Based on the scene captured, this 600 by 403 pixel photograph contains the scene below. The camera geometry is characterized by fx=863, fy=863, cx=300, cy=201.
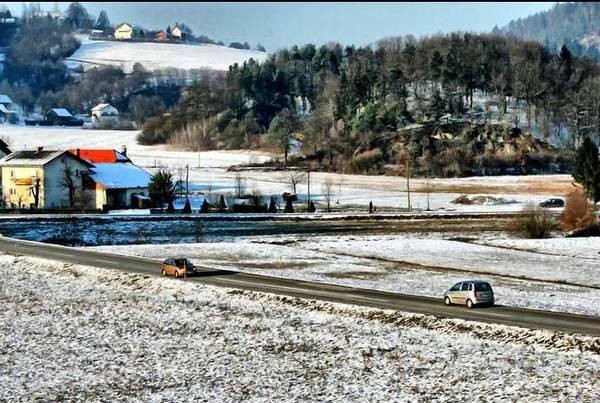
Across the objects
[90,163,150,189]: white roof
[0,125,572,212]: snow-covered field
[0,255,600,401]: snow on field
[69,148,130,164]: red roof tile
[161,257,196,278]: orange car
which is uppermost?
[69,148,130,164]: red roof tile

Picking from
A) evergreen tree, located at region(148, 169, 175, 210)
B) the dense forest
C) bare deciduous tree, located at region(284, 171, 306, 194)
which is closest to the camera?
evergreen tree, located at region(148, 169, 175, 210)

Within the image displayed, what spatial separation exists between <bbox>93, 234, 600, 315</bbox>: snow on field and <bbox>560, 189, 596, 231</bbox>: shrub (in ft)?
46.7

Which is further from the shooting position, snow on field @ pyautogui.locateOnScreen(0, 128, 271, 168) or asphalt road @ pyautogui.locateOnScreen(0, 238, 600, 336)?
snow on field @ pyautogui.locateOnScreen(0, 128, 271, 168)

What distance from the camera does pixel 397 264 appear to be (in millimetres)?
52125

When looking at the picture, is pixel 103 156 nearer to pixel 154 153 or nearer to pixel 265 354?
pixel 154 153

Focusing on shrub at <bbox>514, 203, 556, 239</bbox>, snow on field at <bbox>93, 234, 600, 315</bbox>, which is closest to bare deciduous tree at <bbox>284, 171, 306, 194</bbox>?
shrub at <bbox>514, 203, 556, 239</bbox>

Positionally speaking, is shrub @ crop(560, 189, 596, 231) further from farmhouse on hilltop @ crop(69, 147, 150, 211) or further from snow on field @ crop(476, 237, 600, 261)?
farmhouse on hilltop @ crop(69, 147, 150, 211)

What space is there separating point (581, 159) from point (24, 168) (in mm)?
60885

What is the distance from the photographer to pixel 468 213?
88.1m

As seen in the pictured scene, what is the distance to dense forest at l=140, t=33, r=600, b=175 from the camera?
5871 inches

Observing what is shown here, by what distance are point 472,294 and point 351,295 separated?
19.2ft

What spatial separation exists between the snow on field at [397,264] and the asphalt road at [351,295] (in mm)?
1737

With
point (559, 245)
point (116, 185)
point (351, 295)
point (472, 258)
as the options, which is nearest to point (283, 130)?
point (116, 185)

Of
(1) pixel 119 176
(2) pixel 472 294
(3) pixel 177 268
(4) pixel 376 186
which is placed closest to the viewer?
(2) pixel 472 294
